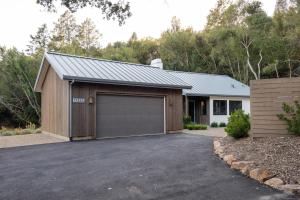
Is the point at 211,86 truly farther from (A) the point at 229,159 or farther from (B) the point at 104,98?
(A) the point at 229,159

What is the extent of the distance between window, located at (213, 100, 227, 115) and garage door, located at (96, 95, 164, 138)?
7.52 m

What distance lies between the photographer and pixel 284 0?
25.5 metres

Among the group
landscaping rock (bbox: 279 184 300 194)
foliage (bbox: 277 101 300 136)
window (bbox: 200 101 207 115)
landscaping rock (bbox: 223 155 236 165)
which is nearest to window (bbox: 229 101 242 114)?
window (bbox: 200 101 207 115)

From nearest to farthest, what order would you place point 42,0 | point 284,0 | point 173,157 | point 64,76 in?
point 42,0
point 173,157
point 64,76
point 284,0

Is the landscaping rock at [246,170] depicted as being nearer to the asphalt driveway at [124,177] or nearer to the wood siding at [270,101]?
the asphalt driveway at [124,177]

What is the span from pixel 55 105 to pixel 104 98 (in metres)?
2.44

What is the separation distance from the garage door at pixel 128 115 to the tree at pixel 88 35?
25.7m

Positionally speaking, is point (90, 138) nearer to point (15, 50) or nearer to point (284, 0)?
point (15, 50)

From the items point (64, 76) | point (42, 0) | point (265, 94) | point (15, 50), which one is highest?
point (15, 50)

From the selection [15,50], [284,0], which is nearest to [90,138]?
[15,50]

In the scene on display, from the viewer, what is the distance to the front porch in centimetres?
2144

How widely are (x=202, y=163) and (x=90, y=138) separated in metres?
6.72

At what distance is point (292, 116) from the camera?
26.7 ft

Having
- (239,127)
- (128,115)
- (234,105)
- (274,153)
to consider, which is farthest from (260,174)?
(234,105)
